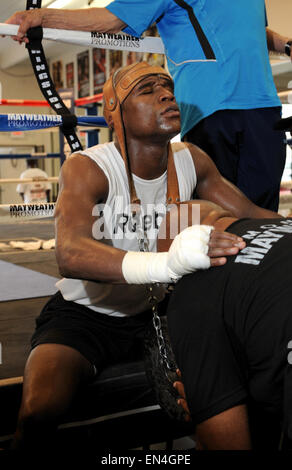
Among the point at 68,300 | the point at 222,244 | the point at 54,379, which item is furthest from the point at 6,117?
the point at 222,244

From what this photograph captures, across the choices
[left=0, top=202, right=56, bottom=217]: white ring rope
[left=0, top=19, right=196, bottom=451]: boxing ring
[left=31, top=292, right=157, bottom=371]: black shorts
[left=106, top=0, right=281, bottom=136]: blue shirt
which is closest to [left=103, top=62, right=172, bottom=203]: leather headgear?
[left=106, top=0, right=281, bottom=136]: blue shirt

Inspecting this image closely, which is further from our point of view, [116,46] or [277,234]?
[116,46]

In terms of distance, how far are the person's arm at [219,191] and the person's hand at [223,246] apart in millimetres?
607

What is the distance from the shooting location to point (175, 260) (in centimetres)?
99

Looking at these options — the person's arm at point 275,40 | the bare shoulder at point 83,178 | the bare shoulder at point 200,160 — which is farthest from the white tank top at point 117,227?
the person's arm at point 275,40

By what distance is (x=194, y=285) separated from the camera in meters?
0.98

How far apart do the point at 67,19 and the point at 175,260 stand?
1070 mm

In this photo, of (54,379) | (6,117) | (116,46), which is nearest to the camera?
(54,379)

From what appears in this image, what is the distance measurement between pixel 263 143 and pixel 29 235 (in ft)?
10.6

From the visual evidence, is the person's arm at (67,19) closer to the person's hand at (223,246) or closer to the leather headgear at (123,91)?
the leather headgear at (123,91)

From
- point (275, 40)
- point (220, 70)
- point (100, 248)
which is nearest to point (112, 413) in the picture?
point (100, 248)

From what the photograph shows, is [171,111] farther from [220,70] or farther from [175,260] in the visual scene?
[175,260]

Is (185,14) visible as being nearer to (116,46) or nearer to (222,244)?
(116,46)

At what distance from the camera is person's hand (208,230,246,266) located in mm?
954
